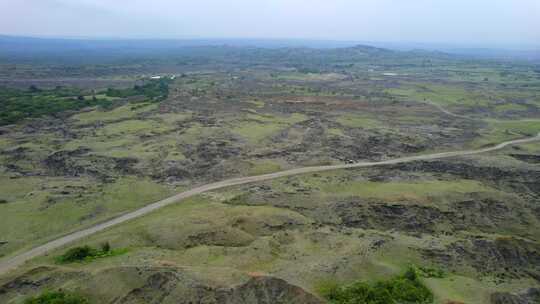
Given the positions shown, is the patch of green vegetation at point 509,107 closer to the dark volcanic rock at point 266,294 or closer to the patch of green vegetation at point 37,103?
the patch of green vegetation at point 37,103

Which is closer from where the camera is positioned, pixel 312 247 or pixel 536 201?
pixel 312 247

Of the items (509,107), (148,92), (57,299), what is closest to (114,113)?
(148,92)

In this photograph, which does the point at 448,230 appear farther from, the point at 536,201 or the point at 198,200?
the point at 198,200

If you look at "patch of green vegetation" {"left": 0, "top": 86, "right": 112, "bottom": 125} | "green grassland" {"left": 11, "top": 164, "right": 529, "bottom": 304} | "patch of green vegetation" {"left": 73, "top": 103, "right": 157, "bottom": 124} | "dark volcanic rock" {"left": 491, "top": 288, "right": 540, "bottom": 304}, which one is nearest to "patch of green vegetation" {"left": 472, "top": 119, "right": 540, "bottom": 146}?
"green grassland" {"left": 11, "top": 164, "right": 529, "bottom": 304}

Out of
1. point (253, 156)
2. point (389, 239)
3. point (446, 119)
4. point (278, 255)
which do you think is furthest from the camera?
point (446, 119)

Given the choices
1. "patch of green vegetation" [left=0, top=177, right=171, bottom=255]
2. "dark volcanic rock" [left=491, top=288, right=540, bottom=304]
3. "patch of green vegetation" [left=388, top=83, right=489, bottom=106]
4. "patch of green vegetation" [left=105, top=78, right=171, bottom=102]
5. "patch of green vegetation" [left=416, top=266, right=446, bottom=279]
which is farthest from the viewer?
"patch of green vegetation" [left=388, top=83, right=489, bottom=106]

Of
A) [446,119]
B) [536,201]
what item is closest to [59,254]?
[536,201]

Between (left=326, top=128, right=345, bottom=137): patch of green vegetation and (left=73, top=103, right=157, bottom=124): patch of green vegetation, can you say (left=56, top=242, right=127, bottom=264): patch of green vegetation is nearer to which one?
(left=326, top=128, right=345, bottom=137): patch of green vegetation
